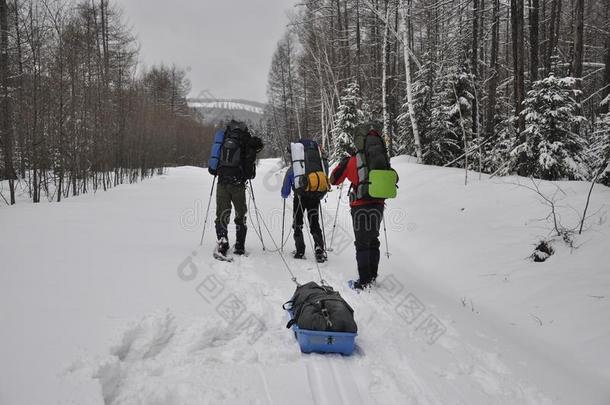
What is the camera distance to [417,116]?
53.0ft

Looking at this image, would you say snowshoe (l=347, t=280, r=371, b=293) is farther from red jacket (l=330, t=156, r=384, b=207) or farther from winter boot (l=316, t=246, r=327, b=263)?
winter boot (l=316, t=246, r=327, b=263)

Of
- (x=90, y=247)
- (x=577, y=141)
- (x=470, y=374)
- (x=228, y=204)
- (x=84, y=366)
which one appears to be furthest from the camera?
(x=577, y=141)

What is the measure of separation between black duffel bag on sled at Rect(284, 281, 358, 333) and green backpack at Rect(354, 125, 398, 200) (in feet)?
5.14

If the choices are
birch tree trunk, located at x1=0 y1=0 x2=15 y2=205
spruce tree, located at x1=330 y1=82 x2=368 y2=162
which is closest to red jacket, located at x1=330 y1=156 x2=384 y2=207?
birch tree trunk, located at x1=0 y1=0 x2=15 y2=205

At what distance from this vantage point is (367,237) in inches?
178

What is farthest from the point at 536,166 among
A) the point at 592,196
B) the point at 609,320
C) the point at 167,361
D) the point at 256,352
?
the point at 167,361

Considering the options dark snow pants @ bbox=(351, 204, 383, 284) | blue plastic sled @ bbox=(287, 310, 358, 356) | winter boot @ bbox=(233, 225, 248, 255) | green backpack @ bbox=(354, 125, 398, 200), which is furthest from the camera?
winter boot @ bbox=(233, 225, 248, 255)

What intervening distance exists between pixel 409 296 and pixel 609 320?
196cm

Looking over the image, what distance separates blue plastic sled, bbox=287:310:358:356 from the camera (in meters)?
2.88

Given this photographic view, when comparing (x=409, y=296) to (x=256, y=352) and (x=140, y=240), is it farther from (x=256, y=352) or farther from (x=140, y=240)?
(x=140, y=240)

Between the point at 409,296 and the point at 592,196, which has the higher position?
the point at 592,196

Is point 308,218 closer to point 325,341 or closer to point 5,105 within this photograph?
point 325,341

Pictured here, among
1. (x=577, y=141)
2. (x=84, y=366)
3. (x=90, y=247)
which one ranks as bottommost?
(x=84, y=366)

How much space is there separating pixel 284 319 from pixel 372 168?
2.16 meters
